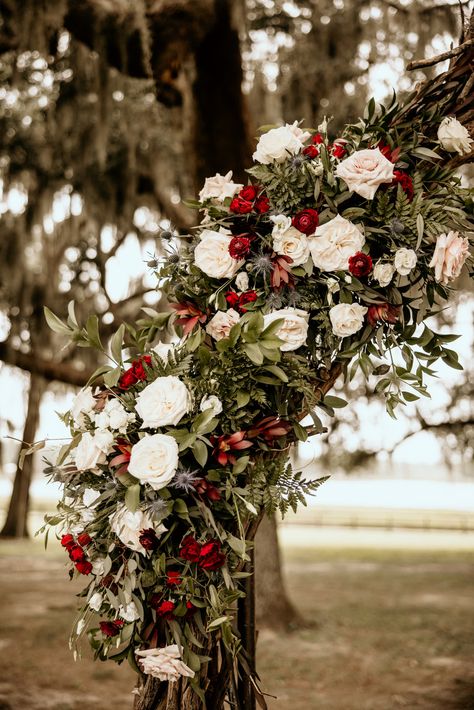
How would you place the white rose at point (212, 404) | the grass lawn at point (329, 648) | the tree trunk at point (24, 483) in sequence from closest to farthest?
the white rose at point (212, 404) < the grass lawn at point (329, 648) < the tree trunk at point (24, 483)

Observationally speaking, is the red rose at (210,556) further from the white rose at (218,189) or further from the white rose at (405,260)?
the white rose at (218,189)

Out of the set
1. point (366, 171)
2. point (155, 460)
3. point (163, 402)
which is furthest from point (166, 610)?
point (366, 171)

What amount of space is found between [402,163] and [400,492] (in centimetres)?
3936

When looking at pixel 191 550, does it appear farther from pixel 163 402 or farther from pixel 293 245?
pixel 293 245

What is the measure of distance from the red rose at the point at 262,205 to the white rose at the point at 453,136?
52 centimetres

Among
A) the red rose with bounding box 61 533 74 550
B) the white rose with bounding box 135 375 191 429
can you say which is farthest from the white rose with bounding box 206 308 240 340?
the red rose with bounding box 61 533 74 550

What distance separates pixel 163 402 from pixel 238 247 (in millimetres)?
484

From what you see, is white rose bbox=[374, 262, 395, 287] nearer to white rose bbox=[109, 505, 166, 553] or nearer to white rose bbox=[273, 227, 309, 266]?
white rose bbox=[273, 227, 309, 266]

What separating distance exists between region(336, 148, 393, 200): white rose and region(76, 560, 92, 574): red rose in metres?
1.24

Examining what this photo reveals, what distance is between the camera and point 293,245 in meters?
1.93

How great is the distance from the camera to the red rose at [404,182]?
1.93 m

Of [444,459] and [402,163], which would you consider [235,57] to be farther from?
[444,459]

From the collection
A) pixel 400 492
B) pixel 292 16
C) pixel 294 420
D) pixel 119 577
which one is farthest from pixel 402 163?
pixel 400 492

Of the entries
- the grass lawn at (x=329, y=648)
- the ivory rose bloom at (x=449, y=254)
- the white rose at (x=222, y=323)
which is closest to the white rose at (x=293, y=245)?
the white rose at (x=222, y=323)
